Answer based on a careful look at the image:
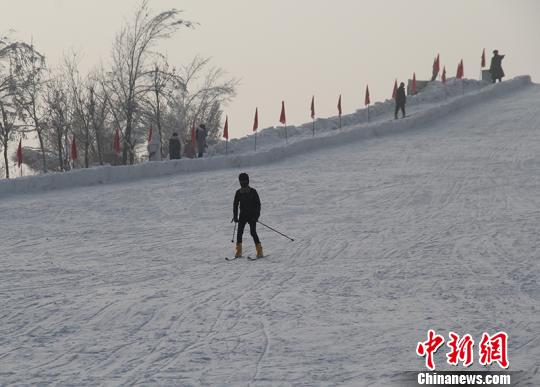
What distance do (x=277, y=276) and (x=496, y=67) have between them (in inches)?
1265

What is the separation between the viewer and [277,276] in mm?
14734

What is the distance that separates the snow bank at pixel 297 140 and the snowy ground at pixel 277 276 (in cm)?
71

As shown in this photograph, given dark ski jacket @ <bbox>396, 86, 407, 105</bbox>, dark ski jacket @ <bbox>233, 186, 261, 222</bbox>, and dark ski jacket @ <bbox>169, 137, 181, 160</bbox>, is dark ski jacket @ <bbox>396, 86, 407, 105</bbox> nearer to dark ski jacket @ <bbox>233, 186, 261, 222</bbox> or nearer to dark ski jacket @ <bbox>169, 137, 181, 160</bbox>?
dark ski jacket @ <bbox>169, 137, 181, 160</bbox>

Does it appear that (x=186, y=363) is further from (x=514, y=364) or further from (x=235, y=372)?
(x=514, y=364)

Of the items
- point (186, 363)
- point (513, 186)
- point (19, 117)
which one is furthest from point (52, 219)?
point (19, 117)

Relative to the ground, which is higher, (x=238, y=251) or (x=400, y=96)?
(x=400, y=96)

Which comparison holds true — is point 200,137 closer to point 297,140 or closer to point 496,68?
point 297,140

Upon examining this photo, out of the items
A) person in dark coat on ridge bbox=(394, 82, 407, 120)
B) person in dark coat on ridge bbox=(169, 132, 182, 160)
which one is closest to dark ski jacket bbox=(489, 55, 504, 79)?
person in dark coat on ridge bbox=(394, 82, 407, 120)

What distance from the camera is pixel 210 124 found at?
202 feet

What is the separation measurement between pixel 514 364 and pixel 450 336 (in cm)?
125

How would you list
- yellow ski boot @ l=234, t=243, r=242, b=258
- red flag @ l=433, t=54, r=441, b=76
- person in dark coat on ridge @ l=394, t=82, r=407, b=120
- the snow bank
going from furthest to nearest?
red flag @ l=433, t=54, r=441, b=76, person in dark coat on ridge @ l=394, t=82, r=407, b=120, the snow bank, yellow ski boot @ l=234, t=243, r=242, b=258
